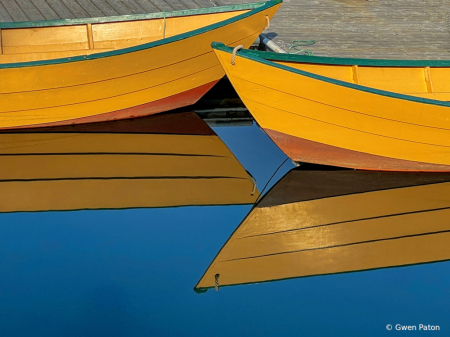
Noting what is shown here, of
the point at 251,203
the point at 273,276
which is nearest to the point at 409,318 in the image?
the point at 273,276

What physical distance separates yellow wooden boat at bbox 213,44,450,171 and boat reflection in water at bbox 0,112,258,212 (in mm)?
743

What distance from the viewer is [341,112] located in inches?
236

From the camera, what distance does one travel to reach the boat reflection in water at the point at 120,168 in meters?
6.13

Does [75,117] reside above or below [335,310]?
above

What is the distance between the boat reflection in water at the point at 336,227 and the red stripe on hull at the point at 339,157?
8 cm

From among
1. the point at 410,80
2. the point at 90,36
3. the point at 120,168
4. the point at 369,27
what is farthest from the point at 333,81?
the point at 369,27

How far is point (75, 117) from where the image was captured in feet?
24.2

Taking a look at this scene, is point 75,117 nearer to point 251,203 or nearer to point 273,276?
point 251,203

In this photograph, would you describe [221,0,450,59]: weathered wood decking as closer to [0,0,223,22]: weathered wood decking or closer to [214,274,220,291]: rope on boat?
[0,0,223,22]: weathered wood decking

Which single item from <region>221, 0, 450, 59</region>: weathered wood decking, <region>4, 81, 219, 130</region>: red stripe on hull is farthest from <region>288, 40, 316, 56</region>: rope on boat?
<region>4, 81, 219, 130</region>: red stripe on hull

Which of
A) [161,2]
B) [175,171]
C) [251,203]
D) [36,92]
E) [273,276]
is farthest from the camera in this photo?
[161,2]

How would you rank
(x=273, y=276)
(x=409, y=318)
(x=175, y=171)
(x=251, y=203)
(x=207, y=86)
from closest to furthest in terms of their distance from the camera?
1. (x=409, y=318)
2. (x=273, y=276)
3. (x=251, y=203)
4. (x=175, y=171)
5. (x=207, y=86)

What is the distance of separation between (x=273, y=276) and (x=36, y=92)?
3.50m

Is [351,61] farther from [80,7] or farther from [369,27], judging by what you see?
[80,7]
